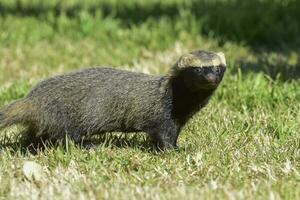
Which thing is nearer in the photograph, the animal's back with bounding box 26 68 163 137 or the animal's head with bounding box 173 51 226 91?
the animal's head with bounding box 173 51 226 91

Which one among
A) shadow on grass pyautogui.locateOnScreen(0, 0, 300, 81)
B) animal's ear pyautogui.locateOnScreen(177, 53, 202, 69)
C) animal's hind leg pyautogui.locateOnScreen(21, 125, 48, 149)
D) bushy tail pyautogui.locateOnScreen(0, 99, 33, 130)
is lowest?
shadow on grass pyautogui.locateOnScreen(0, 0, 300, 81)

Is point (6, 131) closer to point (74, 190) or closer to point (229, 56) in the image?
point (74, 190)

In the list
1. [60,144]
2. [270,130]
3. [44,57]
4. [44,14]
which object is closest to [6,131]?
[60,144]

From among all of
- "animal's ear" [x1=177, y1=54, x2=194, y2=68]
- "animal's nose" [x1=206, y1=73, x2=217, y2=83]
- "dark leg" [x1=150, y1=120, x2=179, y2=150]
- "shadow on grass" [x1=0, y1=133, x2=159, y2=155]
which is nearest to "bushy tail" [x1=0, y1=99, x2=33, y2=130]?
"shadow on grass" [x1=0, y1=133, x2=159, y2=155]

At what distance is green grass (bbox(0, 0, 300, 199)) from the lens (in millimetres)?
5027

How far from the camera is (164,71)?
9.02 m

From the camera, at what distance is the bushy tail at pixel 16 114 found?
6.04m

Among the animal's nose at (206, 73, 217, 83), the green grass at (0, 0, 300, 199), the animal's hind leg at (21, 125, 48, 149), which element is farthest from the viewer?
the animal's hind leg at (21, 125, 48, 149)

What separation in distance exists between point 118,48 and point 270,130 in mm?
3976

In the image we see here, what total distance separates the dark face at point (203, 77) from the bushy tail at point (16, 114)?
4.03 feet

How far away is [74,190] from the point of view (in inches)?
193

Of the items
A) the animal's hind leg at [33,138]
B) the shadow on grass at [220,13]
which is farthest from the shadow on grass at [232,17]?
the animal's hind leg at [33,138]

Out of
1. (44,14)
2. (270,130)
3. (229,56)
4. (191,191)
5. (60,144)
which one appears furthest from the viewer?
(44,14)

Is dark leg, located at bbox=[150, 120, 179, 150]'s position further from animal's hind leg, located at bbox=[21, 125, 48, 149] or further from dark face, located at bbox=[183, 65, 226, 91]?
animal's hind leg, located at bbox=[21, 125, 48, 149]
